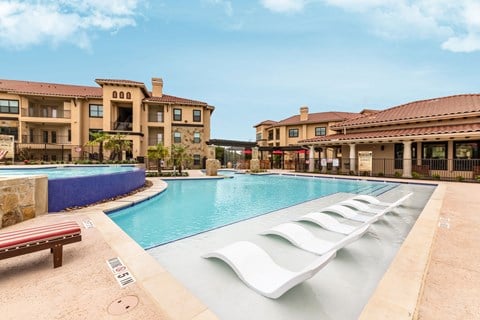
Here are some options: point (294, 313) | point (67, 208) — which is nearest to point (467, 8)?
point (294, 313)

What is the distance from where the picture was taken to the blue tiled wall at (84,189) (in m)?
6.23

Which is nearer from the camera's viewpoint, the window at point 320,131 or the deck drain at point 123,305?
the deck drain at point 123,305

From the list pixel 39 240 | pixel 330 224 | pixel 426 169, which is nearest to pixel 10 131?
pixel 39 240

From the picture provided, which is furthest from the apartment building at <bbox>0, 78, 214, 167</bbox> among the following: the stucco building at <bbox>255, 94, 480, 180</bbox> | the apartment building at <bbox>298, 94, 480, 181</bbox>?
the apartment building at <bbox>298, 94, 480, 181</bbox>

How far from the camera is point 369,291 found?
9.33ft

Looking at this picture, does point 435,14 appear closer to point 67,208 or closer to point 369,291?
point 369,291

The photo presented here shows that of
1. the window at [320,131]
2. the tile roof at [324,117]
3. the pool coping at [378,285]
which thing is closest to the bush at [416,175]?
the pool coping at [378,285]

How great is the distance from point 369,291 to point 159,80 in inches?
1175

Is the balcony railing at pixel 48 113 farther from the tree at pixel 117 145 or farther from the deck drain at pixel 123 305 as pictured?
the deck drain at pixel 123 305

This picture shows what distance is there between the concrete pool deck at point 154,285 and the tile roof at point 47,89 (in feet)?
90.3

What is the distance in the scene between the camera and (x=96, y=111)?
26.1 m

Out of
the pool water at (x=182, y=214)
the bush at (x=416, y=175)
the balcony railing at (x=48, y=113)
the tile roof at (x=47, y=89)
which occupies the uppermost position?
the tile roof at (x=47, y=89)

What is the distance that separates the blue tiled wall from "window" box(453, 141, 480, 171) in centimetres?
2158

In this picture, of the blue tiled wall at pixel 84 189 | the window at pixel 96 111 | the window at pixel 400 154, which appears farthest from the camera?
the window at pixel 96 111
